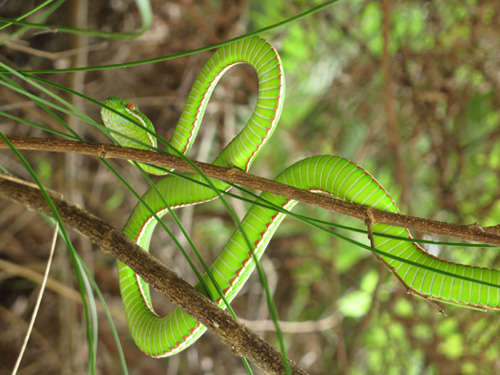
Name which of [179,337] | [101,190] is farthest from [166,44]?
[179,337]

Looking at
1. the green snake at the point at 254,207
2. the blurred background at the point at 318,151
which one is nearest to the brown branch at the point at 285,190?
the green snake at the point at 254,207

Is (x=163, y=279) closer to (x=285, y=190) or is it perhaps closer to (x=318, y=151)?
(x=285, y=190)

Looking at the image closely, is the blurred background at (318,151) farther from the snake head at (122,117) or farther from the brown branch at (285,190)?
the brown branch at (285,190)

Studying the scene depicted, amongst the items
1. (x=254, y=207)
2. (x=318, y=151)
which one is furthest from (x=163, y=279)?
(x=318, y=151)

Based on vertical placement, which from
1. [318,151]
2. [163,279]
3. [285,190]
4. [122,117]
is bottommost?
[163,279]

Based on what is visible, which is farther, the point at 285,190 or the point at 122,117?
the point at 122,117

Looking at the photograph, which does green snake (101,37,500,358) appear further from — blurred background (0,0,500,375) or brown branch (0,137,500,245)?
blurred background (0,0,500,375)

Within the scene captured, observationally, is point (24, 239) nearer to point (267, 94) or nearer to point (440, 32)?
point (267, 94)
